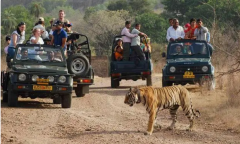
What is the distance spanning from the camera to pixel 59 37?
1683cm

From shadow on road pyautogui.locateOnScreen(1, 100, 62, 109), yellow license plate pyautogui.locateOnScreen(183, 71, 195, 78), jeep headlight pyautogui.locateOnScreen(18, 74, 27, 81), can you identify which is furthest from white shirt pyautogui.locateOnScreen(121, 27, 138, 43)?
jeep headlight pyautogui.locateOnScreen(18, 74, 27, 81)

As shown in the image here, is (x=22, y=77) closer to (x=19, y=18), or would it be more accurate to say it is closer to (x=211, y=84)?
(x=211, y=84)

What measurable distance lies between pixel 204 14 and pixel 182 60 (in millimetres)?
35218

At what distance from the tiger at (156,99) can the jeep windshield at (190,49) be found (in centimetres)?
726

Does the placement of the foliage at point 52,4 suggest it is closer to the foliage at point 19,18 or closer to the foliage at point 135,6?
the foliage at point 19,18

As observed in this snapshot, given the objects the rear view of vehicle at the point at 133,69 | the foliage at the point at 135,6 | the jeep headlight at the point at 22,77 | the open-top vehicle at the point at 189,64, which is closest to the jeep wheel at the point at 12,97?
the jeep headlight at the point at 22,77

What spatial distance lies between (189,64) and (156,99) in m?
7.44

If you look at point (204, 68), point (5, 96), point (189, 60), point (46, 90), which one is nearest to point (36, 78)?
point (46, 90)

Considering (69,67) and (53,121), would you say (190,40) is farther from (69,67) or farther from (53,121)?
(53,121)

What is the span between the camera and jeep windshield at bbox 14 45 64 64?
1541 cm

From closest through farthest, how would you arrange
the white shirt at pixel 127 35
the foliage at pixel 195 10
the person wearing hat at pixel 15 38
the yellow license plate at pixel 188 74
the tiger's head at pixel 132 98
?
the tiger's head at pixel 132 98 < the person wearing hat at pixel 15 38 < the yellow license plate at pixel 188 74 < the white shirt at pixel 127 35 < the foliage at pixel 195 10

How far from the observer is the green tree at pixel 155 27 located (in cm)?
5916

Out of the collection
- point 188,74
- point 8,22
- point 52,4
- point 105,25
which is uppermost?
point 52,4

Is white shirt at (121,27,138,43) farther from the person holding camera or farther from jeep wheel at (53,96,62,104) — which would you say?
jeep wheel at (53,96,62,104)
